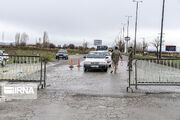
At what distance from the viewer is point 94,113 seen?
16.8 ft

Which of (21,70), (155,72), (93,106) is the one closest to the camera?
(93,106)

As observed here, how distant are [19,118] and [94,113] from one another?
6.10ft

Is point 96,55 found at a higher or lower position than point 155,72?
higher

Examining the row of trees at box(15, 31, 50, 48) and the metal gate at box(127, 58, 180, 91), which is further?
the row of trees at box(15, 31, 50, 48)

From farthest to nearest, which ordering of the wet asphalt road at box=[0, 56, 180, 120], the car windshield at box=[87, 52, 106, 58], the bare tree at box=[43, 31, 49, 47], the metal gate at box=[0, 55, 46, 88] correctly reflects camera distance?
1. the bare tree at box=[43, 31, 49, 47]
2. the car windshield at box=[87, 52, 106, 58]
3. the metal gate at box=[0, 55, 46, 88]
4. the wet asphalt road at box=[0, 56, 180, 120]

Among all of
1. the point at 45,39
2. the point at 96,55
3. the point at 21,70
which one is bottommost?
the point at 21,70

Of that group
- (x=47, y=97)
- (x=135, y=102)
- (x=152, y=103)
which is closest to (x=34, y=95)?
(x=47, y=97)

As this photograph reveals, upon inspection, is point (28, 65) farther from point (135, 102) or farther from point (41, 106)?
point (135, 102)

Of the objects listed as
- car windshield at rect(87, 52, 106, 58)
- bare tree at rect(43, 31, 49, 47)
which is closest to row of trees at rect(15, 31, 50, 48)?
bare tree at rect(43, 31, 49, 47)
